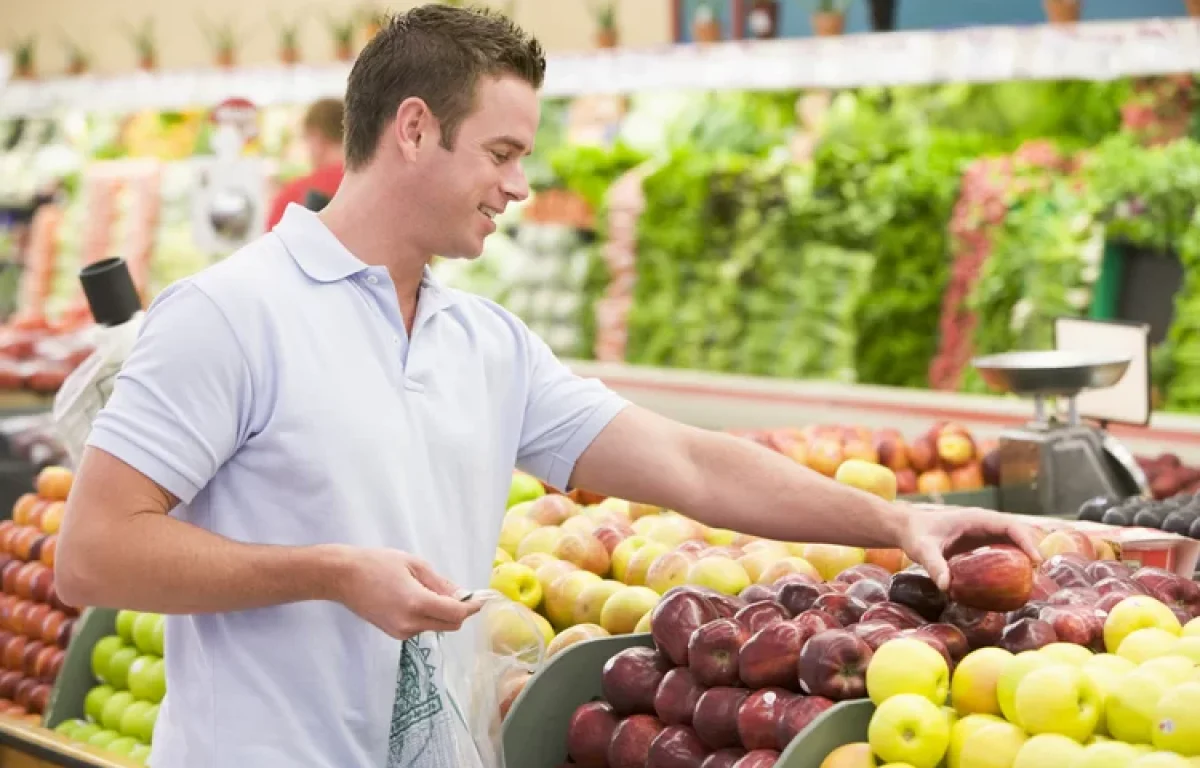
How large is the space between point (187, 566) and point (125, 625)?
173 centimetres

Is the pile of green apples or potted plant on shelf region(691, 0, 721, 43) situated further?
potted plant on shelf region(691, 0, 721, 43)

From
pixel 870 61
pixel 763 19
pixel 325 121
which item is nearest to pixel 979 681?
pixel 870 61

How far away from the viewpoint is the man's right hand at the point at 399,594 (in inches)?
74.0

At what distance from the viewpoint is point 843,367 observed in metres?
7.00

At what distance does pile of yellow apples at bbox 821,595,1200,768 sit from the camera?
1884 millimetres

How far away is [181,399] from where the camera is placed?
198 centimetres

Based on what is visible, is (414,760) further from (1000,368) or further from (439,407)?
(1000,368)

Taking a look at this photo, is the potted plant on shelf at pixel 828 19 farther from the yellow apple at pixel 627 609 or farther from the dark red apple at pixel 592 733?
the dark red apple at pixel 592 733

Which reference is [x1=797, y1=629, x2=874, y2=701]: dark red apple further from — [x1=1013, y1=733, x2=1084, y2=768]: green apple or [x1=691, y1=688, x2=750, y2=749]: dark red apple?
[x1=1013, y1=733, x2=1084, y2=768]: green apple

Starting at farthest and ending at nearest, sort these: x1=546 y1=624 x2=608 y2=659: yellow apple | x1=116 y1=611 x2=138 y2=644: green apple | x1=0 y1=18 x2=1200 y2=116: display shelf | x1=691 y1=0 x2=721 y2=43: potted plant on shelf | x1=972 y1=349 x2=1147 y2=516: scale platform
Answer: x1=691 y1=0 x2=721 y2=43: potted plant on shelf
x1=0 y1=18 x2=1200 y2=116: display shelf
x1=972 y1=349 x2=1147 y2=516: scale platform
x1=116 y1=611 x2=138 y2=644: green apple
x1=546 y1=624 x2=608 y2=659: yellow apple

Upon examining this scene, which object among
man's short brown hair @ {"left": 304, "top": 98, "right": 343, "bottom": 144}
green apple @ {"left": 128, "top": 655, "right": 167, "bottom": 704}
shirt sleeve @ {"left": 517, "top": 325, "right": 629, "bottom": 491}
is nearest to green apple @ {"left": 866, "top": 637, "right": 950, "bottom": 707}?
shirt sleeve @ {"left": 517, "top": 325, "right": 629, "bottom": 491}

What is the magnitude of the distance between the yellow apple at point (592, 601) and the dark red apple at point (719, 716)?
0.69 m

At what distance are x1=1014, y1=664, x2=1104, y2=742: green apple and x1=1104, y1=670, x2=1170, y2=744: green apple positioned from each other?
0.02 metres

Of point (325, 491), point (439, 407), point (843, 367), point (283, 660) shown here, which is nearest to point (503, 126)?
point (439, 407)
